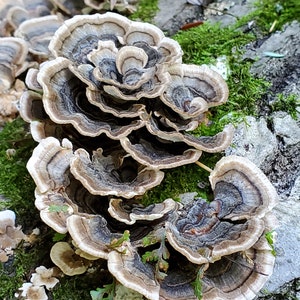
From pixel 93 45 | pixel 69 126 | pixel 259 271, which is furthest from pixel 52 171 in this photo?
pixel 259 271

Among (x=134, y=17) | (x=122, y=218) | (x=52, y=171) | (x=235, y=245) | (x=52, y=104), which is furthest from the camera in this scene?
(x=134, y=17)

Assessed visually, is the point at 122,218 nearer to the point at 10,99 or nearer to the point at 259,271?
the point at 259,271

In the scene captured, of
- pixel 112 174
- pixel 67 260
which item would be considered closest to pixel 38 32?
pixel 112 174

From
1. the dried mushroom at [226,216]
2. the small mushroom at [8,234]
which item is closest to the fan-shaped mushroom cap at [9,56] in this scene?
the small mushroom at [8,234]

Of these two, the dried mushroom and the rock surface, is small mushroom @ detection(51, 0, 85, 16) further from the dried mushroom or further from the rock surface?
the dried mushroom

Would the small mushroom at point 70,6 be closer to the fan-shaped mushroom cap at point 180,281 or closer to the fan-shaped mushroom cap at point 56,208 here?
the fan-shaped mushroom cap at point 56,208

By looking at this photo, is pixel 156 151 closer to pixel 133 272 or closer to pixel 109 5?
pixel 133 272
